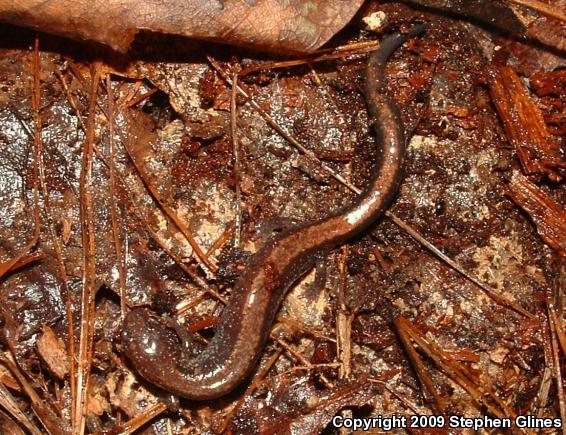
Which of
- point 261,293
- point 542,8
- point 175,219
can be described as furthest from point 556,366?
point 175,219

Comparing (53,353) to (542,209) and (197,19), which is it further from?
(542,209)

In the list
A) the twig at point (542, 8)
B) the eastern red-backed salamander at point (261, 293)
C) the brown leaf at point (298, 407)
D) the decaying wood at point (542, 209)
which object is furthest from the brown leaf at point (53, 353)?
the twig at point (542, 8)

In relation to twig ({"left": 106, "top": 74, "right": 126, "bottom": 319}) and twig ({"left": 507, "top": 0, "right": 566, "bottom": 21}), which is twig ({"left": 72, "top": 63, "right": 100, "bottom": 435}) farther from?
twig ({"left": 507, "top": 0, "right": 566, "bottom": 21})

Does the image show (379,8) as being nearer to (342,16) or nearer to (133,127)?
(342,16)

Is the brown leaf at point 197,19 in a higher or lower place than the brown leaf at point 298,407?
higher

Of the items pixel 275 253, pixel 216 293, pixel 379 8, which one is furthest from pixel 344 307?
pixel 379 8

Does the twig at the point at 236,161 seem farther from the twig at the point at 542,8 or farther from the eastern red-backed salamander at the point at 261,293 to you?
the twig at the point at 542,8
